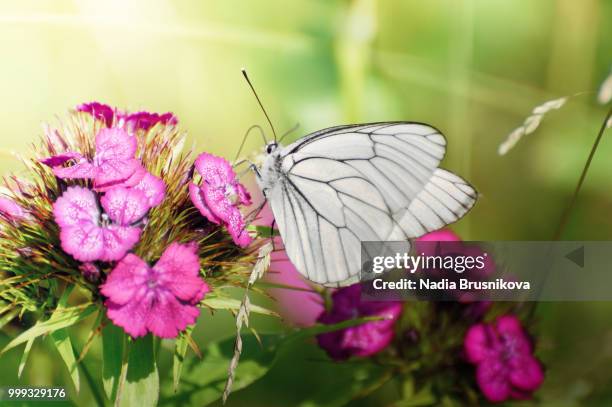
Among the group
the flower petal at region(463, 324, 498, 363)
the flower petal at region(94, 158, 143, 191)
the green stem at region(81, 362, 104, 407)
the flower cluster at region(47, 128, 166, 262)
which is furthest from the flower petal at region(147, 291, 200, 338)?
the flower petal at region(463, 324, 498, 363)

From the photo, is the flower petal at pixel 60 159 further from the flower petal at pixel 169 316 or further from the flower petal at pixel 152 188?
the flower petal at pixel 169 316

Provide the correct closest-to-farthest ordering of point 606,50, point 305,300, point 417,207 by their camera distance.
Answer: point 417,207, point 305,300, point 606,50

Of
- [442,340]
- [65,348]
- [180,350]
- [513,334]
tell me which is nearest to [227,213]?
[180,350]

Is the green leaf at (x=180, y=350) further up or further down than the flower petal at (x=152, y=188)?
further down

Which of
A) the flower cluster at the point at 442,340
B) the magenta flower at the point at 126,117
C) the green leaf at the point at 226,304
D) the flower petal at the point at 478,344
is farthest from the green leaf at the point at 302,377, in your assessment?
the magenta flower at the point at 126,117

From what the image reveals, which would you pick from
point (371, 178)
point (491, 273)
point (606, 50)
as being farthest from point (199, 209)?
point (606, 50)

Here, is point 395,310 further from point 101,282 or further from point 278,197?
point 101,282
